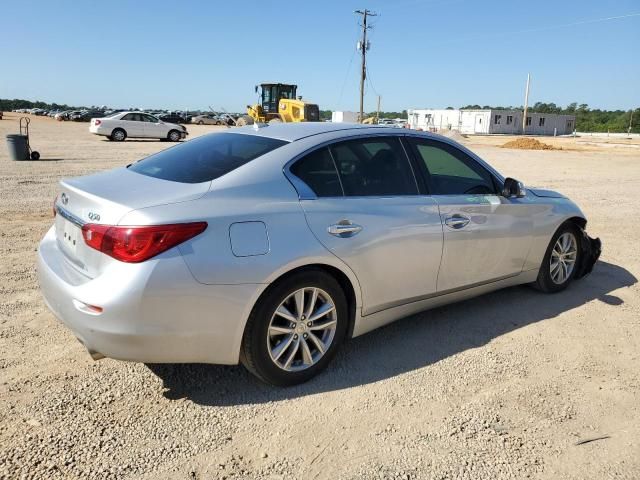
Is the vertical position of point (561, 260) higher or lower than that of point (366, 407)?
higher

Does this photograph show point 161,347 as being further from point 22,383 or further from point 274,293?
point 22,383

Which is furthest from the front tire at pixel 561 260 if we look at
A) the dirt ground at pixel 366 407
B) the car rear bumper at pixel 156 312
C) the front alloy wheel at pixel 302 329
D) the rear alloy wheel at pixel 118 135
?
the rear alloy wheel at pixel 118 135

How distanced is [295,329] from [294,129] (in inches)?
57.4

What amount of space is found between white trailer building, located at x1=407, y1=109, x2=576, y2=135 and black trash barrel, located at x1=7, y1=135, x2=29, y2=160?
67317 millimetres

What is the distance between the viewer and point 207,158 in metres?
3.51

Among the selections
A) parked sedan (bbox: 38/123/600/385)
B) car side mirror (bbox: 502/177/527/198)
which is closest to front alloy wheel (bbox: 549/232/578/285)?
parked sedan (bbox: 38/123/600/385)

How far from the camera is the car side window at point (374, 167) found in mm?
3580

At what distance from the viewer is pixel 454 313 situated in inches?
181

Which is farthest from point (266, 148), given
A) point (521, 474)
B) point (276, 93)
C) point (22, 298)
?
point (276, 93)

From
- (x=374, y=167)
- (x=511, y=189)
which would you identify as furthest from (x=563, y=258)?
(x=374, y=167)

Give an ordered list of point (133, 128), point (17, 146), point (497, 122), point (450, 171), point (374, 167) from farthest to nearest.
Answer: point (497, 122) → point (133, 128) → point (17, 146) → point (450, 171) → point (374, 167)

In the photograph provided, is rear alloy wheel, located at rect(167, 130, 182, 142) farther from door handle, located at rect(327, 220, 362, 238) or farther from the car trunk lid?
door handle, located at rect(327, 220, 362, 238)

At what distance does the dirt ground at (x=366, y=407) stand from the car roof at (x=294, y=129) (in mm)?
1579

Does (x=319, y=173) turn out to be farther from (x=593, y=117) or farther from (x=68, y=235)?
(x=593, y=117)
